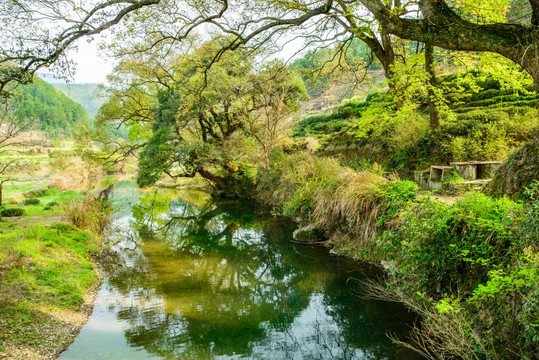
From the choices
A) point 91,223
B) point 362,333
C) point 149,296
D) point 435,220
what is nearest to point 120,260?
point 91,223

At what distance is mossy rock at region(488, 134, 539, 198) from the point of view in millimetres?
5379

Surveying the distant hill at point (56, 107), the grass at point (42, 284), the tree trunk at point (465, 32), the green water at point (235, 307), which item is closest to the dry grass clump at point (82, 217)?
the grass at point (42, 284)

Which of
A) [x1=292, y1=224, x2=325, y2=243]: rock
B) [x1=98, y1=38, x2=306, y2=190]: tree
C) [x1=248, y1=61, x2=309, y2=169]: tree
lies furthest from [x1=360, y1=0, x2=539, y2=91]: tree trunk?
[x1=248, y1=61, x2=309, y2=169]: tree

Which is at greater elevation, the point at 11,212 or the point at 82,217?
the point at 82,217

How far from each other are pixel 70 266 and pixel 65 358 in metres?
3.62

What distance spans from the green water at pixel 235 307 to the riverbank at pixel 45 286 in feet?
→ 1.03

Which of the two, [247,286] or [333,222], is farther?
[333,222]

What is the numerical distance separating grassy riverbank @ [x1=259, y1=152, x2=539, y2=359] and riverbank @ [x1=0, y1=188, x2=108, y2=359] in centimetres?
561

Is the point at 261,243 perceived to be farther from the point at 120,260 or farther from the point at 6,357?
the point at 6,357

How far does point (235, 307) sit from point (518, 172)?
5.95 m

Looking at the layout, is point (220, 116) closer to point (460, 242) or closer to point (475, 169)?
point (475, 169)

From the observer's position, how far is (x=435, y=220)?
4.87m

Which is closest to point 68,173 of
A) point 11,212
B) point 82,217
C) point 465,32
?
point 11,212

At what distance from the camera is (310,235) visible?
10.6m
